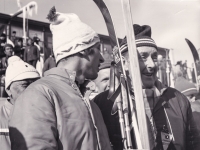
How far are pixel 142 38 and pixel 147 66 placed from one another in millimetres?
182

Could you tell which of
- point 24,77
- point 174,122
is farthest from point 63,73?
point 24,77

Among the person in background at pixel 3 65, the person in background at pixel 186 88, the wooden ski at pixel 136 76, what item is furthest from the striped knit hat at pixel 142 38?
the person in background at pixel 3 65

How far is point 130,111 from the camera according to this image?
4.45ft

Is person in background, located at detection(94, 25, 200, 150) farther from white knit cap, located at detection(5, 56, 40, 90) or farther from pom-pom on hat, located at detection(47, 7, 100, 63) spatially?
white knit cap, located at detection(5, 56, 40, 90)

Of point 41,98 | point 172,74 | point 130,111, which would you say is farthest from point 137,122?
point 172,74

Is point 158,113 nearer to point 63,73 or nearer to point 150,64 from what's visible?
point 150,64

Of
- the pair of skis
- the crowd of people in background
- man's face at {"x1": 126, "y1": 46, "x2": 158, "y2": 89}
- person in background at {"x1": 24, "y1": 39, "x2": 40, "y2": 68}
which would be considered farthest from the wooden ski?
person in background at {"x1": 24, "y1": 39, "x2": 40, "y2": 68}

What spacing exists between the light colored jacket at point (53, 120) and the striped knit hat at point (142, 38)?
0.53 metres

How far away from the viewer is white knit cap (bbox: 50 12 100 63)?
130cm

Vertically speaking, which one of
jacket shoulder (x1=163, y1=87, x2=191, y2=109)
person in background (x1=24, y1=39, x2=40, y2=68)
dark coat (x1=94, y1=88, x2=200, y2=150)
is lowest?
dark coat (x1=94, y1=88, x2=200, y2=150)

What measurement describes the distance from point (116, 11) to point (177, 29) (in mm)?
793

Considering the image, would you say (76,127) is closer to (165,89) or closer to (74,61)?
(74,61)

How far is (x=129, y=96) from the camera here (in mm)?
1349

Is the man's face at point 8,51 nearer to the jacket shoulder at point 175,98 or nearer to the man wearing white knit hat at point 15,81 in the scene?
the man wearing white knit hat at point 15,81
